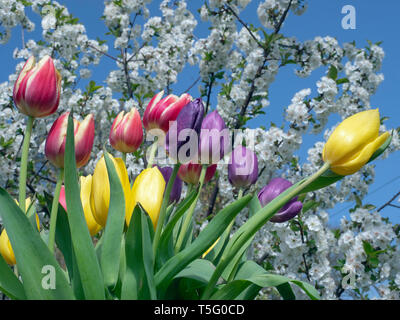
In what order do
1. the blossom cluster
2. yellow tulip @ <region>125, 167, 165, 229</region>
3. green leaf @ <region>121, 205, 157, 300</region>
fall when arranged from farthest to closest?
the blossom cluster < yellow tulip @ <region>125, 167, 165, 229</region> < green leaf @ <region>121, 205, 157, 300</region>

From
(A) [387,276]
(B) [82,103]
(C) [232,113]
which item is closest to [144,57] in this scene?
(B) [82,103]

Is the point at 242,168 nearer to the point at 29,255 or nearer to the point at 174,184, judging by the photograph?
the point at 174,184

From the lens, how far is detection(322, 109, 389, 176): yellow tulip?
0.59 metres

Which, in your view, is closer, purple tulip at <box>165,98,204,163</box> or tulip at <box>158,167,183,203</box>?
purple tulip at <box>165,98,204,163</box>

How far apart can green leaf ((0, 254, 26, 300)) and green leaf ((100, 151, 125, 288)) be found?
0.40ft

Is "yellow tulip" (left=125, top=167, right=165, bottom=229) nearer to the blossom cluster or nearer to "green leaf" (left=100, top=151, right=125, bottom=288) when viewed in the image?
"green leaf" (left=100, top=151, right=125, bottom=288)

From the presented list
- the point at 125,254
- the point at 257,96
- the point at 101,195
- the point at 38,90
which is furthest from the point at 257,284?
the point at 257,96

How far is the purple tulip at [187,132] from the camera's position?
0.62m

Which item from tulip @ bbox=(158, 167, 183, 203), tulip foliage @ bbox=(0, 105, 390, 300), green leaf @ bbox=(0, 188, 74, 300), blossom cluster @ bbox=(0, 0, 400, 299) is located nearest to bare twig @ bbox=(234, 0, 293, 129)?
blossom cluster @ bbox=(0, 0, 400, 299)

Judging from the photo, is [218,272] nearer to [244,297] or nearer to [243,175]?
[244,297]

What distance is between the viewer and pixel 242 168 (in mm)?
773

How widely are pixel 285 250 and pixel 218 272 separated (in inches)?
72.7

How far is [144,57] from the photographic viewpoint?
3.92 meters

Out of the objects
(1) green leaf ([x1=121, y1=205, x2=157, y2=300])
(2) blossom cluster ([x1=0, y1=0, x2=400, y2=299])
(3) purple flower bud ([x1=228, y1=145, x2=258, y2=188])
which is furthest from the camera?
(2) blossom cluster ([x1=0, y1=0, x2=400, y2=299])
